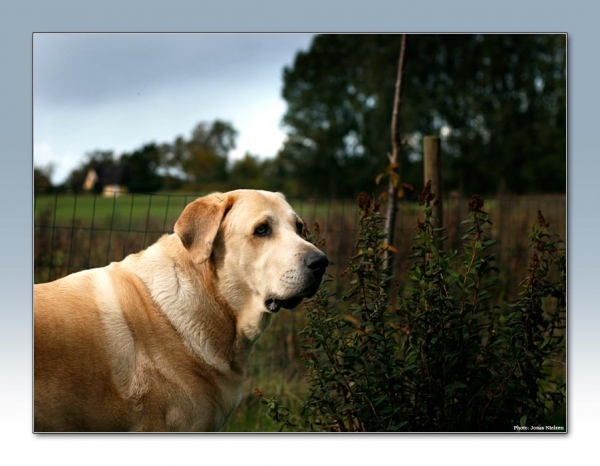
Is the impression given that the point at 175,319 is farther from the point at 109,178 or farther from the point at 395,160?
the point at 109,178

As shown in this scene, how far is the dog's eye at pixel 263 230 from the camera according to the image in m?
3.04

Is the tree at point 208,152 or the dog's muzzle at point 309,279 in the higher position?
the tree at point 208,152

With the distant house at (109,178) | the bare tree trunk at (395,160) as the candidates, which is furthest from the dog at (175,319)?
the distant house at (109,178)

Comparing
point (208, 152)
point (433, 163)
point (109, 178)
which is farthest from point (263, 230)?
point (208, 152)

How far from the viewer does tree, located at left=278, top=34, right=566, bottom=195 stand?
7223mm

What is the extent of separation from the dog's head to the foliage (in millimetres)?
369

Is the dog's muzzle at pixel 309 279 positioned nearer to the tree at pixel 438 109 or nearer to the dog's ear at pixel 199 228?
the dog's ear at pixel 199 228

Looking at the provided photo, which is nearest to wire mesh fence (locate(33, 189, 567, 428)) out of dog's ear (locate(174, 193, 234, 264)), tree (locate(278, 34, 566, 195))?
tree (locate(278, 34, 566, 195))

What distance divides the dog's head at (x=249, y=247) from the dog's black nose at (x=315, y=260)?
0.02m

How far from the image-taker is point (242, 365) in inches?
123

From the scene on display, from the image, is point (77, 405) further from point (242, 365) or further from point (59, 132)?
point (59, 132)
